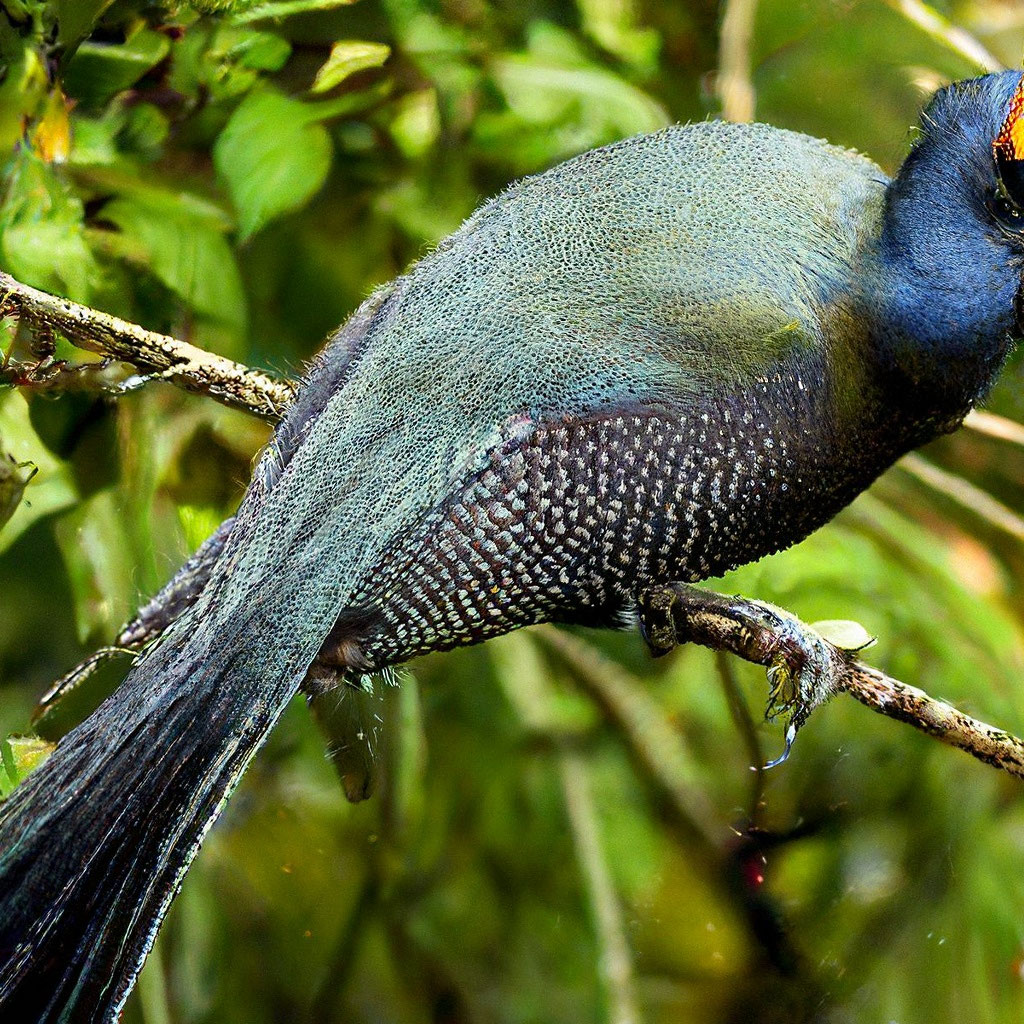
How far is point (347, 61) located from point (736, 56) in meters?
0.43

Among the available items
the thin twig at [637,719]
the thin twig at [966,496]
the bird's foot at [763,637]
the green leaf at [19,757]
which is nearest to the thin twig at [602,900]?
the thin twig at [637,719]

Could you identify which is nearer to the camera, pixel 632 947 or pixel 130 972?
pixel 130 972

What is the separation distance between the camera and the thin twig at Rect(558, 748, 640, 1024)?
3.52 feet

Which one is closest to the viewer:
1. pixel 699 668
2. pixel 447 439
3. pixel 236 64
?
pixel 447 439

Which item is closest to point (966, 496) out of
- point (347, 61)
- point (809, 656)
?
point (809, 656)

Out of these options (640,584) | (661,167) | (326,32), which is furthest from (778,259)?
(326,32)

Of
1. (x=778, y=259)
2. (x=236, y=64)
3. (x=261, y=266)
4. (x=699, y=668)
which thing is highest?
(x=236, y=64)

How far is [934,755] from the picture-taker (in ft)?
3.67

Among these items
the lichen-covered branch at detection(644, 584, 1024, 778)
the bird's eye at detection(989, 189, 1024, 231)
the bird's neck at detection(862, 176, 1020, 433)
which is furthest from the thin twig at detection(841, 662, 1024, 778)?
the bird's eye at detection(989, 189, 1024, 231)

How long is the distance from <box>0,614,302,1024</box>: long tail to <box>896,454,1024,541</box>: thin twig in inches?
31.8

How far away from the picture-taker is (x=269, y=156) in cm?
88

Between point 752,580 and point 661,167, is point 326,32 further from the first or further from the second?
point 752,580

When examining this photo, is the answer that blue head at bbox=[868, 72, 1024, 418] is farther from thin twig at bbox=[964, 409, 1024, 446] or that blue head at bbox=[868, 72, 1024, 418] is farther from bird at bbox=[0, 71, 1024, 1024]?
thin twig at bbox=[964, 409, 1024, 446]

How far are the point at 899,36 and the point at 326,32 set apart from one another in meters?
0.59
